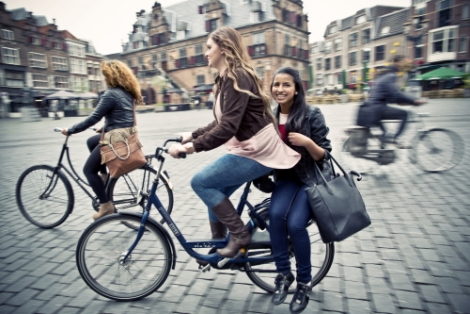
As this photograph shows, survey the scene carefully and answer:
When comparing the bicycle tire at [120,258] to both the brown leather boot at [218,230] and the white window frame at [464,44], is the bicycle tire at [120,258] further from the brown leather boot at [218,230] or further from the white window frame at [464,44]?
the white window frame at [464,44]

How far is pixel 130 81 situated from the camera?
11.4ft

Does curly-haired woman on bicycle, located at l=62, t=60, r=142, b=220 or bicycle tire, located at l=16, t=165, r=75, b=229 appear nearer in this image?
curly-haired woman on bicycle, located at l=62, t=60, r=142, b=220

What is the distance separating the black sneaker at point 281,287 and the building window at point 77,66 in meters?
58.7

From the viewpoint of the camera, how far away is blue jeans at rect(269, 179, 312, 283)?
6.97 feet

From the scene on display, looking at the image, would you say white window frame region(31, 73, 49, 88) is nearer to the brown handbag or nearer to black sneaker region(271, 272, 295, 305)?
the brown handbag

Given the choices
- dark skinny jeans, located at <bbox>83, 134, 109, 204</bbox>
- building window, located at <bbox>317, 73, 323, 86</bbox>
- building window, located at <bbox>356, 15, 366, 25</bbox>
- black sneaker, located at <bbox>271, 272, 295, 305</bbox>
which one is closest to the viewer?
black sneaker, located at <bbox>271, 272, 295, 305</bbox>

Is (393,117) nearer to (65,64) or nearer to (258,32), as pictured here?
(258,32)

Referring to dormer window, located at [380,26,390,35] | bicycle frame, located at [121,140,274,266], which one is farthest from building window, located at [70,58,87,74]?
bicycle frame, located at [121,140,274,266]

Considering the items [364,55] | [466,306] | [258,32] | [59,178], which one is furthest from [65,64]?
[466,306]

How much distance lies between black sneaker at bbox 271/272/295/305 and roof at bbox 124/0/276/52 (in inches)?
1589

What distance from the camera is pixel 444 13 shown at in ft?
103

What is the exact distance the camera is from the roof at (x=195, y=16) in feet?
133

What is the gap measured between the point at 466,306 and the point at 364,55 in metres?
49.8

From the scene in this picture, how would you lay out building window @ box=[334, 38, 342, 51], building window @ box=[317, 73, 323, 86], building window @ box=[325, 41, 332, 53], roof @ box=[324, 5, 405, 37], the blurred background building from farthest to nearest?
building window @ box=[317, 73, 323, 86]
building window @ box=[325, 41, 332, 53]
building window @ box=[334, 38, 342, 51]
roof @ box=[324, 5, 405, 37]
the blurred background building
